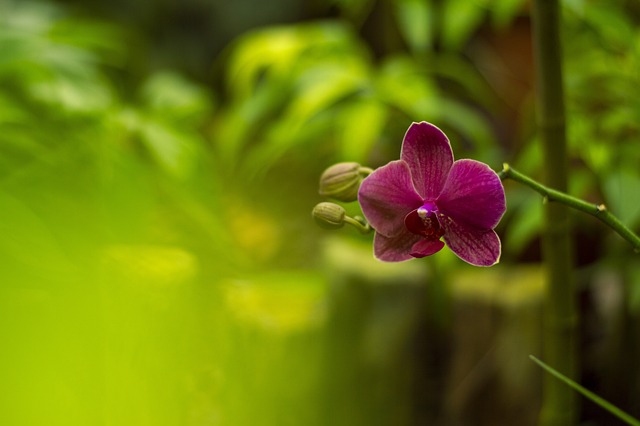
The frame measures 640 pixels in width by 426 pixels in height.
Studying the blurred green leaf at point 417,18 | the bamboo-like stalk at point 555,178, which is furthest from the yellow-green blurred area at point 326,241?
the bamboo-like stalk at point 555,178

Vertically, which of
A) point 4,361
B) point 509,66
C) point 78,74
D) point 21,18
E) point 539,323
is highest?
point 509,66

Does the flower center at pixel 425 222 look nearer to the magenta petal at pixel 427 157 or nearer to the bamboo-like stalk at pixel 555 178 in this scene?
the magenta petal at pixel 427 157

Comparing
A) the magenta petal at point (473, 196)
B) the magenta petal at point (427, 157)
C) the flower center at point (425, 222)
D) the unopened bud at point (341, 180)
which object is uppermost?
the unopened bud at point (341, 180)

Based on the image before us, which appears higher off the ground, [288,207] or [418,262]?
[288,207]

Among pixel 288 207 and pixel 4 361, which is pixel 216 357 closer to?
pixel 4 361

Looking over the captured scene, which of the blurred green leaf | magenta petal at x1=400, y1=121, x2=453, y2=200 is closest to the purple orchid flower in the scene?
magenta petal at x1=400, y1=121, x2=453, y2=200

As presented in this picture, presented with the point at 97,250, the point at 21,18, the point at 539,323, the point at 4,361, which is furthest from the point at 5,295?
the point at 21,18

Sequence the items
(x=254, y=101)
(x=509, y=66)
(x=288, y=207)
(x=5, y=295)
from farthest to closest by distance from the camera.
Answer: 1. (x=509, y=66)
2. (x=288, y=207)
3. (x=254, y=101)
4. (x=5, y=295)

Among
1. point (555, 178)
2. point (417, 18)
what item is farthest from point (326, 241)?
point (555, 178)
